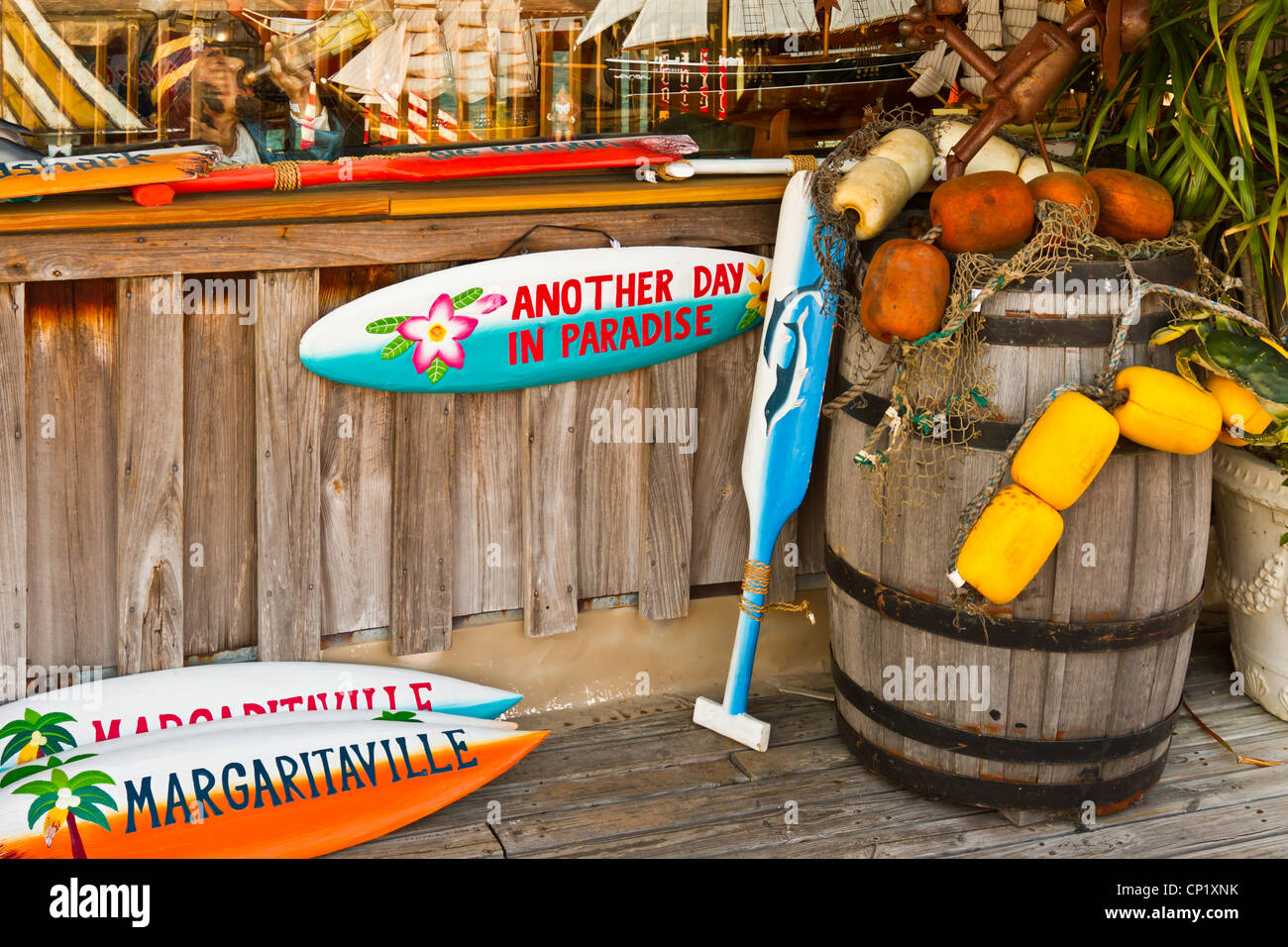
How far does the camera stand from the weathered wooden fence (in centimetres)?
234

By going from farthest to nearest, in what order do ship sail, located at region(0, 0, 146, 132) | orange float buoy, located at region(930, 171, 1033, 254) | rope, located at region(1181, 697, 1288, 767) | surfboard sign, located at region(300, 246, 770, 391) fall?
ship sail, located at region(0, 0, 146, 132) < rope, located at region(1181, 697, 1288, 767) < surfboard sign, located at region(300, 246, 770, 391) < orange float buoy, located at region(930, 171, 1033, 254)

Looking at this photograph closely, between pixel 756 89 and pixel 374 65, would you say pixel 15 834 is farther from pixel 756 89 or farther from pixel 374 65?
pixel 756 89

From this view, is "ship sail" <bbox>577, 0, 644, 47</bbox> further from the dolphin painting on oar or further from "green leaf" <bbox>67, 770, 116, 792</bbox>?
"green leaf" <bbox>67, 770, 116, 792</bbox>

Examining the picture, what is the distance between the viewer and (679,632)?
9.68ft

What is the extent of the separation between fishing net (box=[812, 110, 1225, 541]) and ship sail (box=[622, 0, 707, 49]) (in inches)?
44.0

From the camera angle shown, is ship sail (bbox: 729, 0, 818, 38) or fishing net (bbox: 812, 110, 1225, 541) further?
ship sail (bbox: 729, 0, 818, 38)

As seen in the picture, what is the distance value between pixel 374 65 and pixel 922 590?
189 cm

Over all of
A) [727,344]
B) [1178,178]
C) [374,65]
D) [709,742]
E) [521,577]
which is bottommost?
[709,742]


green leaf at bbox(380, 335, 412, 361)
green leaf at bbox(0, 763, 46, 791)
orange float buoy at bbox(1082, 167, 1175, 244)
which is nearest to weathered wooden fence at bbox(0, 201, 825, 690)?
green leaf at bbox(380, 335, 412, 361)

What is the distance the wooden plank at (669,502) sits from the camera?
9.13 feet

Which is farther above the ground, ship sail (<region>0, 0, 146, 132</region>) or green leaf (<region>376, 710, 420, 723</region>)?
ship sail (<region>0, 0, 146, 132</region>)

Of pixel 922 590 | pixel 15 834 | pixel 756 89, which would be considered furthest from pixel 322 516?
pixel 756 89

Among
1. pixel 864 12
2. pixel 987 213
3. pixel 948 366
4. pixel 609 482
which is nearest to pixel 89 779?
pixel 609 482

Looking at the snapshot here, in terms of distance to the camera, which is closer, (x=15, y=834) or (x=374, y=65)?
(x=15, y=834)
